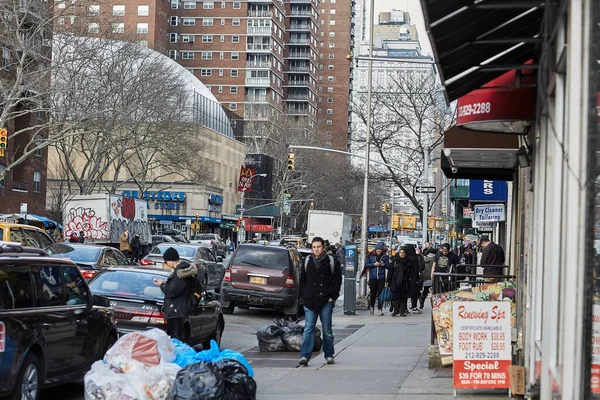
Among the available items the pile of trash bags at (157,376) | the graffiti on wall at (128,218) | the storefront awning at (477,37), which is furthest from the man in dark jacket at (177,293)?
the graffiti on wall at (128,218)

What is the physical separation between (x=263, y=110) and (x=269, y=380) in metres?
119

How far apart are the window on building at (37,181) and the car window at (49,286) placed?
189 feet

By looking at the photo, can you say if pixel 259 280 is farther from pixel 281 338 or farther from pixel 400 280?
pixel 281 338

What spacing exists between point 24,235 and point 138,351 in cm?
1601

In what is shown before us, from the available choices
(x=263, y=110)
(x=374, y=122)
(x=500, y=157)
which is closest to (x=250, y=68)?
(x=263, y=110)

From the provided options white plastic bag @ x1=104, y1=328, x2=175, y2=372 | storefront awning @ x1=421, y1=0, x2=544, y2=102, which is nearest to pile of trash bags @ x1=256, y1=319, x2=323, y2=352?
white plastic bag @ x1=104, y1=328, x2=175, y2=372

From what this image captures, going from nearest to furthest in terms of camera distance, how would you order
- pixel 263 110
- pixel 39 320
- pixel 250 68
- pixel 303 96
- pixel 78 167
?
pixel 39 320 → pixel 78 167 → pixel 263 110 → pixel 250 68 → pixel 303 96

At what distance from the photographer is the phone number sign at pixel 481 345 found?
33.7 feet

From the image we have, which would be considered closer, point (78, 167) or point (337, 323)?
point (337, 323)

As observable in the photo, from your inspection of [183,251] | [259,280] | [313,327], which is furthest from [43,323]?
[183,251]

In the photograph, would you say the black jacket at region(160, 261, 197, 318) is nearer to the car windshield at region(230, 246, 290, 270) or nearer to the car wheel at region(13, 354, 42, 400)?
the car wheel at region(13, 354, 42, 400)

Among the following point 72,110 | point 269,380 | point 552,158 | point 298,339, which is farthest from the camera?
point 72,110

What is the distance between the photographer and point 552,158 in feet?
22.9

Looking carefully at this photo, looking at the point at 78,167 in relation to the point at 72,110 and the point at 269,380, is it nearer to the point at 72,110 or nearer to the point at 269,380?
the point at 72,110
